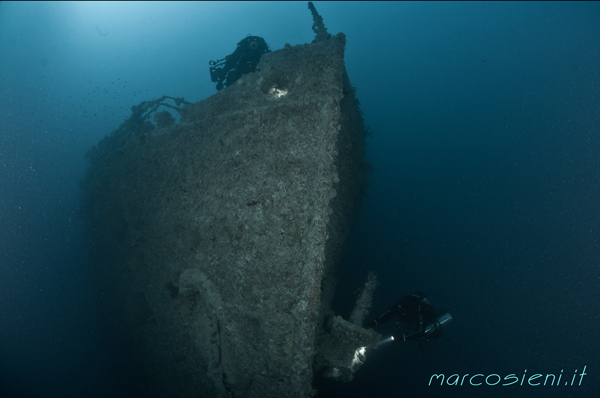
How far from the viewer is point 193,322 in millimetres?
2850

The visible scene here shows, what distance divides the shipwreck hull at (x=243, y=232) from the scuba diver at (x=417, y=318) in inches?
92.6

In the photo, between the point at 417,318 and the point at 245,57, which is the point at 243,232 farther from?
the point at 417,318

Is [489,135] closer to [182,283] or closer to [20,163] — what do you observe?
[182,283]

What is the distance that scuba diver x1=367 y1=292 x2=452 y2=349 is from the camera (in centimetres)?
462

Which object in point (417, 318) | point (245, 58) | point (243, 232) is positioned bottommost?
point (243, 232)

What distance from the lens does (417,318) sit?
4.68 m

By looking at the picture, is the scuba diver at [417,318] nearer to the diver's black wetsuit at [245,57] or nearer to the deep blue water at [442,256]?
the deep blue water at [442,256]

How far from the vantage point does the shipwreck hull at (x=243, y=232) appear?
2.38 m

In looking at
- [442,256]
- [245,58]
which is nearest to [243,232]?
[245,58]

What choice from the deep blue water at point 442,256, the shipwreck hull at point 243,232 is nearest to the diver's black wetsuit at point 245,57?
the shipwreck hull at point 243,232

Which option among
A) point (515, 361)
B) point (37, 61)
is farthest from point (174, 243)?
point (37, 61)

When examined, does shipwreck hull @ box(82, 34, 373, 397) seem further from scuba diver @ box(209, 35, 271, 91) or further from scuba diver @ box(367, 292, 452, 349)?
scuba diver @ box(367, 292, 452, 349)

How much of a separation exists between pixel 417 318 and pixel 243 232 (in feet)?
12.2

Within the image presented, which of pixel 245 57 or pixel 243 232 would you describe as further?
pixel 245 57
